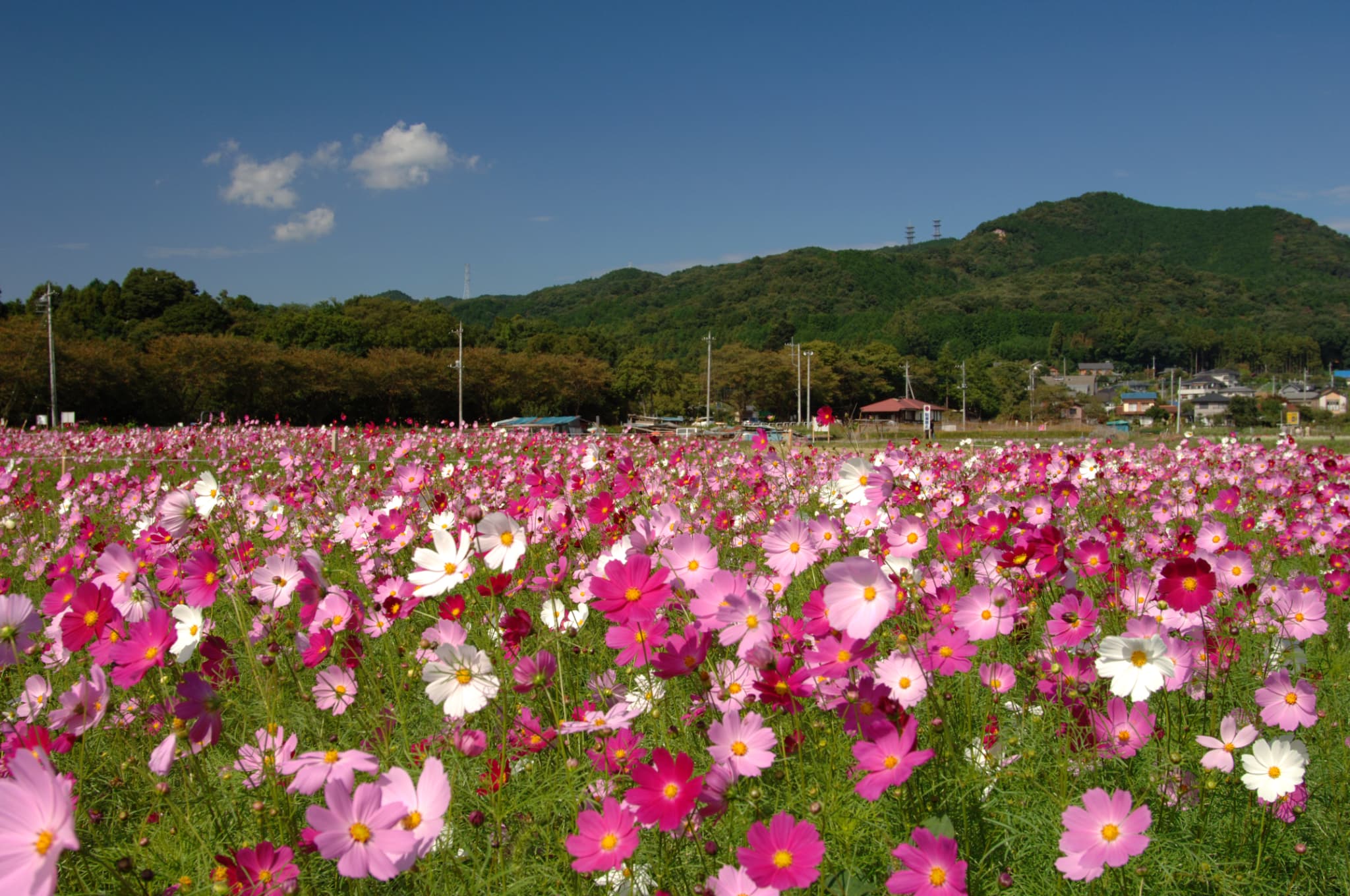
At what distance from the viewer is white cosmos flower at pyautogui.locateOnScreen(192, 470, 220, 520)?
80.4 inches

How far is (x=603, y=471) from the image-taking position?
445 centimetres

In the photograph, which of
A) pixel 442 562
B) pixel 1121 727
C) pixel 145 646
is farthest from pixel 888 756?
pixel 145 646

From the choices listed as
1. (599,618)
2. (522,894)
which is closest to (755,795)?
(522,894)

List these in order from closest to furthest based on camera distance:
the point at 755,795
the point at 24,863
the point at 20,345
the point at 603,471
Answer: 1. the point at 24,863
2. the point at 755,795
3. the point at 603,471
4. the point at 20,345

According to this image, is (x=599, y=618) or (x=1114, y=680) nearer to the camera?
(x=1114, y=680)

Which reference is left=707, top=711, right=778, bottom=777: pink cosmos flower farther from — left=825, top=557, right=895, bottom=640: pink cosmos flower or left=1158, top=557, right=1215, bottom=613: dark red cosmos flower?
left=1158, top=557, right=1215, bottom=613: dark red cosmos flower

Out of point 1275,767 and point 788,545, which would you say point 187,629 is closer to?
point 788,545

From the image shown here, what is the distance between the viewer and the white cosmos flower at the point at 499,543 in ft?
4.97

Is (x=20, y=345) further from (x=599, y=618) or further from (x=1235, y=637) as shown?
(x=1235, y=637)

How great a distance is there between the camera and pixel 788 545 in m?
1.61

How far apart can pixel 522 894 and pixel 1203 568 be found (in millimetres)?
1301

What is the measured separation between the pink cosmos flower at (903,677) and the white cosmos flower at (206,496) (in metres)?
1.60

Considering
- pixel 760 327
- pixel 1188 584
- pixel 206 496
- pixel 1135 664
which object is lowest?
pixel 1135 664

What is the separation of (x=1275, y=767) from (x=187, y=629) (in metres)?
→ 2.00
